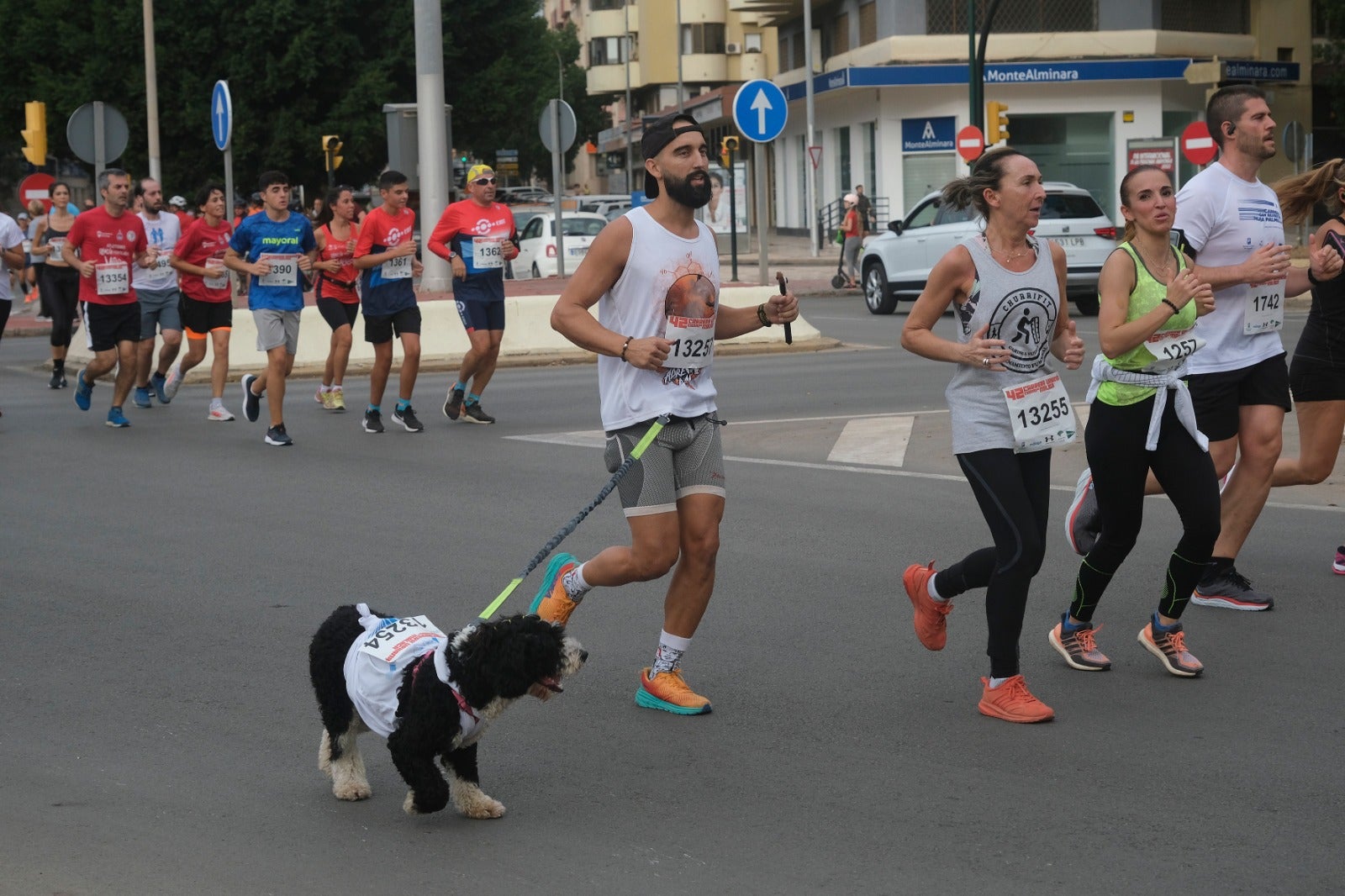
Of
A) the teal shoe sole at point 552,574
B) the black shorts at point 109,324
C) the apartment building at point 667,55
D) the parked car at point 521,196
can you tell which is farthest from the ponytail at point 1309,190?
the apartment building at point 667,55

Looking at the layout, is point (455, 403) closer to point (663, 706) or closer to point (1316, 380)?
point (1316, 380)

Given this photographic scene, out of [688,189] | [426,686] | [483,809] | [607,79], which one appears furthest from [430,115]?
[607,79]

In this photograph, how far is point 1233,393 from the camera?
6645mm

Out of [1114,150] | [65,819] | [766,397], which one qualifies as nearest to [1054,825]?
[65,819]

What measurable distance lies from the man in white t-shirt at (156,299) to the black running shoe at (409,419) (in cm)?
276

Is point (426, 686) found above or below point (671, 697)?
above

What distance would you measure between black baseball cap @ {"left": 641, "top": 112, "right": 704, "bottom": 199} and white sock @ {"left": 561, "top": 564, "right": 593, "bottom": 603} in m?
1.26

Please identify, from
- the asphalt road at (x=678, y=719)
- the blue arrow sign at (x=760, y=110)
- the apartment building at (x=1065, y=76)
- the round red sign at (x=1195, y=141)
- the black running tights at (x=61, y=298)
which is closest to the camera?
the asphalt road at (x=678, y=719)

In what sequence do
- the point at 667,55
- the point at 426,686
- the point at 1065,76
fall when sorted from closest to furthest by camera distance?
the point at 426,686
the point at 1065,76
the point at 667,55

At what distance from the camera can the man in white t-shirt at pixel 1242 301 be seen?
6.57m

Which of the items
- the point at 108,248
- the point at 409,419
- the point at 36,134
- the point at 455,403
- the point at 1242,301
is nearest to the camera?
the point at 1242,301

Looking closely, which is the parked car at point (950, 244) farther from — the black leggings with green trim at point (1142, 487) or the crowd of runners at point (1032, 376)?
the black leggings with green trim at point (1142, 487)

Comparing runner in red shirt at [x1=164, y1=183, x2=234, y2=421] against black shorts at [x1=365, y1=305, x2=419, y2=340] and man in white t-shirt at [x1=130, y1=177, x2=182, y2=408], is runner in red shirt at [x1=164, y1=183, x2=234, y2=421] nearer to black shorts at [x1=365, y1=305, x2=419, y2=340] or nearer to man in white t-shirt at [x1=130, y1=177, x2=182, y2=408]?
man in white t-shirt at [x1=130, y1=177, x2=182, y2=408]

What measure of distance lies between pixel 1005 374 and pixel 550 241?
2859 centimetres
